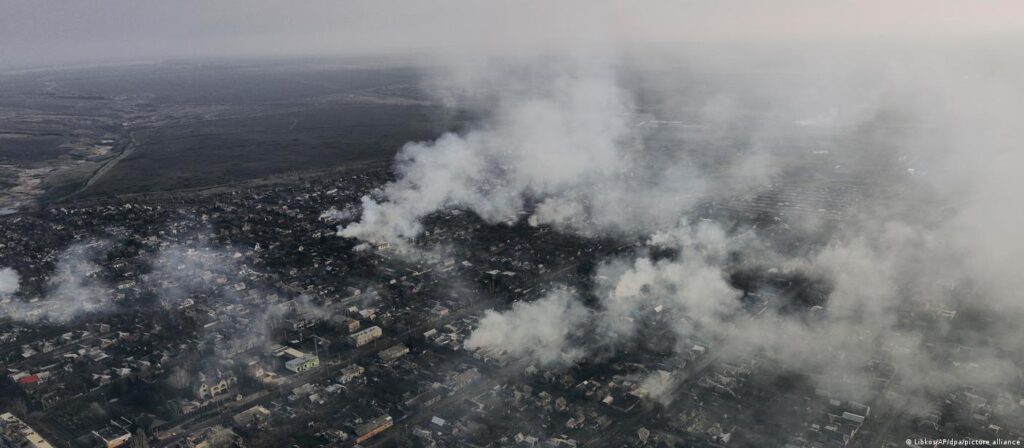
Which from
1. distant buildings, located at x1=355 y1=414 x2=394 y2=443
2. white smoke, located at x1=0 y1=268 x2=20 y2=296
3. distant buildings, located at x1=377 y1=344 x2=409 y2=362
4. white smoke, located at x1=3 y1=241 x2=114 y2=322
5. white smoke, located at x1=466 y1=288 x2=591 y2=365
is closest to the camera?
distant buildings, located at x1=355 y1=414 x2=394 y2=443

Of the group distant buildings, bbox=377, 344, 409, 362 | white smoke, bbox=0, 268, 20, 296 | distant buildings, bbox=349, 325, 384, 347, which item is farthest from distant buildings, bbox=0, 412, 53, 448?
white smoke, bbox=0, 268, 20, 296

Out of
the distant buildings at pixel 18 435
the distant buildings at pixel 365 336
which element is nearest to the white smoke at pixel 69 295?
the distant buildings at pixel 18 435

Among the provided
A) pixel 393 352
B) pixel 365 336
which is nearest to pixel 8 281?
pixel 365 336

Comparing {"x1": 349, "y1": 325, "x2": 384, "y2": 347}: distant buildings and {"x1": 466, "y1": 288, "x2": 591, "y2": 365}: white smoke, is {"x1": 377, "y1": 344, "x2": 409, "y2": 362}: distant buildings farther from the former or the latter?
{"x1": 466, "y1": 288, "x2": 591, "y2": 365}: white smoke

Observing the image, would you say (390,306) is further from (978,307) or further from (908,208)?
(908,208)

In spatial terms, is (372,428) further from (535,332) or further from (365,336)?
(535,332)

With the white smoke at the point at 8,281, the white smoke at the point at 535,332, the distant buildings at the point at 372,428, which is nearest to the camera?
the distant buildings at the point at 372,428

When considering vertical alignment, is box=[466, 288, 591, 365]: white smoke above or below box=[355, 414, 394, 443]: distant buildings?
above

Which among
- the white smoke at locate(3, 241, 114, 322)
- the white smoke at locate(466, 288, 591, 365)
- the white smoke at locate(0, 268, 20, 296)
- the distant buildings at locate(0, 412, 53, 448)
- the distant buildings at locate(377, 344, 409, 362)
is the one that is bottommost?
the distant buildings at locate(0, 412, 53, 448)

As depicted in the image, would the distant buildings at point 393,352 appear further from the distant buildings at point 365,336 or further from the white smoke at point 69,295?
the white smoke at point 69,295

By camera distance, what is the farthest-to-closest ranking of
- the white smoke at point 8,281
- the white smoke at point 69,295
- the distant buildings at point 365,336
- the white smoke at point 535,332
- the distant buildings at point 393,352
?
the white smoke at point 8,281, the white smoke at point 69,295, the distant buildings at point 365,336, the distant buildings at point 393,352, the white smoke at point 535,332

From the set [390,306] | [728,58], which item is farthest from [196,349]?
[728,58]
